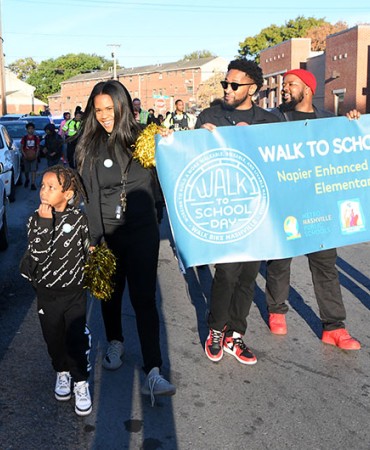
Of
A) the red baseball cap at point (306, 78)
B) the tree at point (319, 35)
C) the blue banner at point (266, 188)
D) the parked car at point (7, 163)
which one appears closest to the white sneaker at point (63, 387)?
the blue banner at point (266, 188)

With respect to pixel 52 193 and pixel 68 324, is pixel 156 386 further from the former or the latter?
pixel 52 193

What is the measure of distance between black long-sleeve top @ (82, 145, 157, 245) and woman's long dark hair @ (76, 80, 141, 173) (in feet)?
0.16

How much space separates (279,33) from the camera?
68.6m

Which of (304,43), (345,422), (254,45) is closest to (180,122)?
(345,422)

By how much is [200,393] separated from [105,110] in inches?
74.8

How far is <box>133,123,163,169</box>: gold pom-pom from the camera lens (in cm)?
360

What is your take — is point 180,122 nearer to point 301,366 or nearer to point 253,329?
point 253,329

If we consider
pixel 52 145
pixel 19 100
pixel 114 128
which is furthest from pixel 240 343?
pixel 19 100

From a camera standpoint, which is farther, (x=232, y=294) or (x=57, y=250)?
(x=232, y=294)

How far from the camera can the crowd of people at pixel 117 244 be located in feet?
11.1

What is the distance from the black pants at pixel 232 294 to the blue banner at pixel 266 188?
26cm

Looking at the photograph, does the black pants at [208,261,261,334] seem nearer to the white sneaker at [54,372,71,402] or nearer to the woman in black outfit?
the woman in black outfit

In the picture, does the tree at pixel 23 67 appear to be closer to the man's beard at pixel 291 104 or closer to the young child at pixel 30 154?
the young child at pixel 30 154

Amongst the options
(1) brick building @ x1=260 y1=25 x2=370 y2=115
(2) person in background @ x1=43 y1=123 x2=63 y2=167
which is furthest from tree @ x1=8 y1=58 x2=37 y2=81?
(2) person in background @ x1=43 y1=123 x2=63 y2=167
